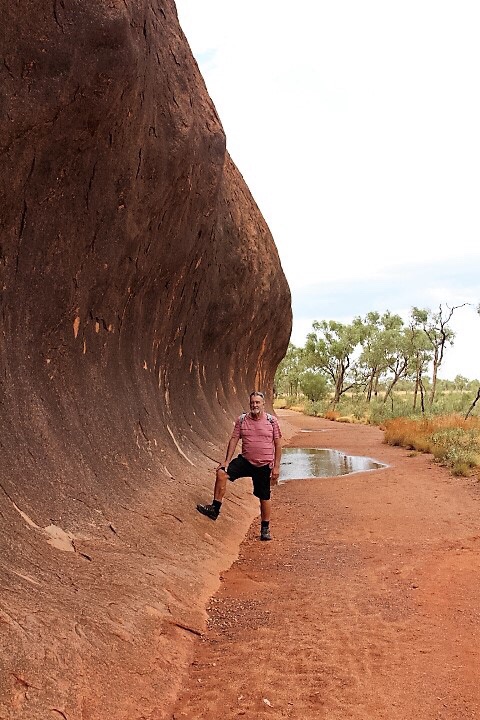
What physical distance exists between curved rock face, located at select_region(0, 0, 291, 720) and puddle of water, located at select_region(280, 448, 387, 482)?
552 cm

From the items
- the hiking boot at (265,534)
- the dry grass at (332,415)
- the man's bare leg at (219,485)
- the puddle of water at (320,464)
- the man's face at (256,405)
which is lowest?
the dry grass at (332,415)

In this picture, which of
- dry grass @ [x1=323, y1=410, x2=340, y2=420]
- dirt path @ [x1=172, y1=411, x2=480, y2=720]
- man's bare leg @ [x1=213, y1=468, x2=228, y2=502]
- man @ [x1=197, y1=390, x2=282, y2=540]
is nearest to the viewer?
dirt path @ [x1=172, y1=411, x2=480, y2=720]

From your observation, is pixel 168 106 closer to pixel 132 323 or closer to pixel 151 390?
pixel 132 323

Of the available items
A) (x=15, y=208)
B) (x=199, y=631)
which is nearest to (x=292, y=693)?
(x=199, y=631)

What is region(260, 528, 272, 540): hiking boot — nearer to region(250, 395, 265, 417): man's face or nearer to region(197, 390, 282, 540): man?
region(197, 390, 282, 540): man

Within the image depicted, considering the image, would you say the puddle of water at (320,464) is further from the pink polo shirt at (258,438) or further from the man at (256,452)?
the pink polo shirt at (258,438)

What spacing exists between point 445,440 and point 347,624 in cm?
1353

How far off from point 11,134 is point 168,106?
3.31m

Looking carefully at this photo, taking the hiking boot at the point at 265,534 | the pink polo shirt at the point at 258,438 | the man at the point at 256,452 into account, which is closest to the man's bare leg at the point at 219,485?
the man at the point at 256,452

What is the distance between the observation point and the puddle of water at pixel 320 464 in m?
14.8

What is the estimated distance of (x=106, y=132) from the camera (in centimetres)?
629

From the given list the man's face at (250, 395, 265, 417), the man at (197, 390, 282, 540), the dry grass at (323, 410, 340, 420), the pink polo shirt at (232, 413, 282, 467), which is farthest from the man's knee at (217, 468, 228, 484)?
the dry grass at (323, 410, 340, 420)

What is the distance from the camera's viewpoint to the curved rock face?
3.89 meters

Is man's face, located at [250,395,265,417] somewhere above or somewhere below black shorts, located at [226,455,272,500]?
above
